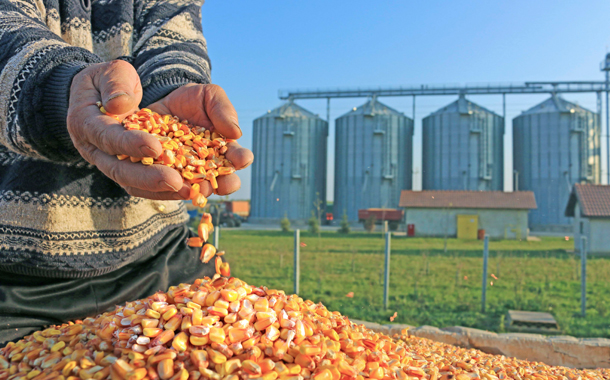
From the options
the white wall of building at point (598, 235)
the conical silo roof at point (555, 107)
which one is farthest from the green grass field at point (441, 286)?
the conical silo roof at point (555, 107)

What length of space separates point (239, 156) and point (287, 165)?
21.6 metres

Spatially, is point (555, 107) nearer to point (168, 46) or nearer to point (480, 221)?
point (480, 221)

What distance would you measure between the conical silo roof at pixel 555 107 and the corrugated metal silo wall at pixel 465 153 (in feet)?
7.65

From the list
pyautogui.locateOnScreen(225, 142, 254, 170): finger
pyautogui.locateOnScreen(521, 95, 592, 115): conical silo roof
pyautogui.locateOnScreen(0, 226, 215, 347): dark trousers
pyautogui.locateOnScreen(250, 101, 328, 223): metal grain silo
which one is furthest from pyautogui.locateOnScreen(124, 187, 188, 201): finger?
pyautogui.locateOnScreen(521, 95, 592, 115): conical silo roof

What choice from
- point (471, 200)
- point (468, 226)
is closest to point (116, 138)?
point (468, 226)

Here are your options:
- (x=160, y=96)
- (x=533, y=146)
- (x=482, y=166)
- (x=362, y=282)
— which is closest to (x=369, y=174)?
(x=482, y=166)

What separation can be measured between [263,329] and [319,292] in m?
4.80

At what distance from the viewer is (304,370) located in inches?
39.2

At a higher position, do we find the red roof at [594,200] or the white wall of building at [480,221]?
the red roof at [594,200]

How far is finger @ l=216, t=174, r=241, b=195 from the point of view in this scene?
1258mm

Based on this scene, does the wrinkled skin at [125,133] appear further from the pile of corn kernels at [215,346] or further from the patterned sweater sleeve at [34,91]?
the pile of corn kernels at [215,346]

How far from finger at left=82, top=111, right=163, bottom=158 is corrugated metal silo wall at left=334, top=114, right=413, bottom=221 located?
21689 millimetres

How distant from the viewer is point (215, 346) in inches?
39.9

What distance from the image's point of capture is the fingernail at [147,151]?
101cm
